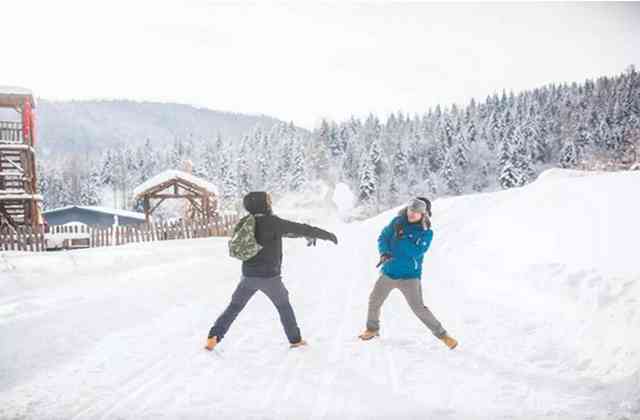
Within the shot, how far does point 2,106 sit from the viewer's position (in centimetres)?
2014

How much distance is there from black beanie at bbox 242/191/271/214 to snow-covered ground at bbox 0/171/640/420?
1566mm

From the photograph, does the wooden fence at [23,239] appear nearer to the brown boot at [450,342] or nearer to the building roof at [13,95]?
the building roof at [13,95]

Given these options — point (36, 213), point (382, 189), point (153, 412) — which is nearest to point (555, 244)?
point (153, 412)

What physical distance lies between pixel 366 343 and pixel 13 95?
21761 millimetres

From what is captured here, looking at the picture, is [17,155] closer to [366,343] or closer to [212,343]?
[212,343]

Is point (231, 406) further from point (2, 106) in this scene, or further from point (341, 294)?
point (2, 106)

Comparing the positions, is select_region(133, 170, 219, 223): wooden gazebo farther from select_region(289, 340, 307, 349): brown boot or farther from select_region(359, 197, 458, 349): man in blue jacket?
select_region(359, 197, 458, 349): man in blue jacket

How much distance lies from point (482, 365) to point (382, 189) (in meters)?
82.5

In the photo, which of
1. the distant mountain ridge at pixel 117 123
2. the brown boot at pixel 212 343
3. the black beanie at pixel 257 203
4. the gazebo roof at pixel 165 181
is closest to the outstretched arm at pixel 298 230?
the black beanie at pixel 257 203

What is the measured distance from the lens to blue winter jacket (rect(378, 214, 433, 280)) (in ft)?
15.9

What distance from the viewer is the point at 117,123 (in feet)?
590

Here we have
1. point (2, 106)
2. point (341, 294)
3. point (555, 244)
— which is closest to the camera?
point (555, 244)

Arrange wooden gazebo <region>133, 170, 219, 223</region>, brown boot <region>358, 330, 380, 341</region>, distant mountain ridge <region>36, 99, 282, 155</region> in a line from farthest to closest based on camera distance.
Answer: distant mountain ridge <region>36, 99, 282, 155</region> → wooden gazebo <region>133, 170, 219, 223</region> → brown boot <region>358, 330, 380, 341</region>

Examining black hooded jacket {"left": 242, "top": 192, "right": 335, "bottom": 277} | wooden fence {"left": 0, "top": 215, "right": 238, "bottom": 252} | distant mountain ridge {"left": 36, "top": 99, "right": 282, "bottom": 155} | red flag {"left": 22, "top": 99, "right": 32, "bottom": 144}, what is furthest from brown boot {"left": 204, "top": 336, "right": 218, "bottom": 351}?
distant mountain ridge {"left": 36, "top": 99, "right": 282, "bottom": 155}
